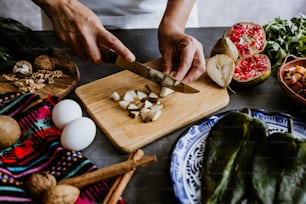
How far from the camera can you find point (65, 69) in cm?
109

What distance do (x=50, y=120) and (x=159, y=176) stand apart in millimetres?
271

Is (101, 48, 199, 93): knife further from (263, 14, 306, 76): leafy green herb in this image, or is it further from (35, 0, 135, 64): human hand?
(263, 14, 306, 76): leafy green herb

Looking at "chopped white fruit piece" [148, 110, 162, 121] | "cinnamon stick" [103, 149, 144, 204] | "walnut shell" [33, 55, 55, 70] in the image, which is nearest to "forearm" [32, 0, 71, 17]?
"walnut shell" [33, 55, 55, 70]

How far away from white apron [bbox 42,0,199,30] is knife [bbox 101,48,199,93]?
0.27 m

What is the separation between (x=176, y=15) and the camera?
1180mm

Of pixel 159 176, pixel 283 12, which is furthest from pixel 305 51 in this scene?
pixel 283 12

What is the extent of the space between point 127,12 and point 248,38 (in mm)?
374

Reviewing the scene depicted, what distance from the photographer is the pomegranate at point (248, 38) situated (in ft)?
3.71

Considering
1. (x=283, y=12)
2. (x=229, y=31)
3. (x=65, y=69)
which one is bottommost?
(x=283, y=12)

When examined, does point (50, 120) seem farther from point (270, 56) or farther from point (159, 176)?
point (270, 56)

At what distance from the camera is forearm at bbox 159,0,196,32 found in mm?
1166

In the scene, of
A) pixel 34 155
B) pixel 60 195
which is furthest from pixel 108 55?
pixel 60 195

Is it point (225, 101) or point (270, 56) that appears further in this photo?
point (270, 56)

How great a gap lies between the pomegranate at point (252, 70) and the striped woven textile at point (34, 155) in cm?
43
